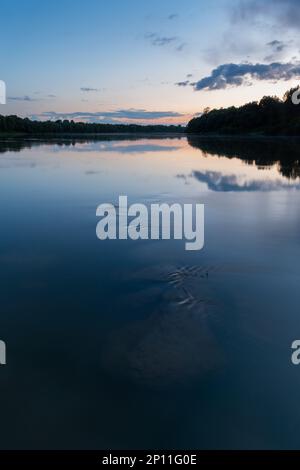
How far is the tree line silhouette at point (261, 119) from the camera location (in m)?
77.8

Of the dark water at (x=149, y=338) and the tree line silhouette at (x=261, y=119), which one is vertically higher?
the tree line silhouette at (x=261, y=119)

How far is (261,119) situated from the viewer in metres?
92.9

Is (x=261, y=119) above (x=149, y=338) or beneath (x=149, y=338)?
above

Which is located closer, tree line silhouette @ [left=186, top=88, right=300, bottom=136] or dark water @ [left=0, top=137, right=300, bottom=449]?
dark water @ [left=0, top=137, right=300, bottom=449]

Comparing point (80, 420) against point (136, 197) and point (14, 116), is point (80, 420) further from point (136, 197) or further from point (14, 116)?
point (14, 116)

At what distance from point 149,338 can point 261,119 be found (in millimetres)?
97336

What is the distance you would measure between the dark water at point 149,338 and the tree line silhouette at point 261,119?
67962 mm

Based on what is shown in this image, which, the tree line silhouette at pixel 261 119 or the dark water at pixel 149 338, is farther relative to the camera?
the tree line silhouette at pixel 261 119

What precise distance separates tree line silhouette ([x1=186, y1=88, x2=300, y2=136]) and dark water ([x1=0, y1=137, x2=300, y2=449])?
67962 mm

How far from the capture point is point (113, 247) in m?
7.71

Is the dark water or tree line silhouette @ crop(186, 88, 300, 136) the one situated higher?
tree line silhouette @ crop(186, 88, 300, 136)

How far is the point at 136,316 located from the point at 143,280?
1203 millimetres

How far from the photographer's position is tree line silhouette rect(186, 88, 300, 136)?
7775 centimetres
